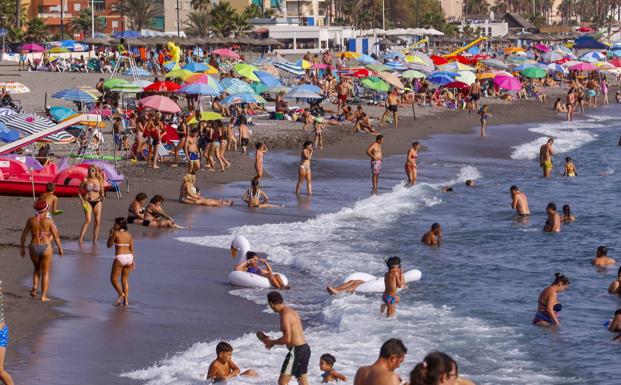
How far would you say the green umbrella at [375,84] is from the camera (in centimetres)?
4081

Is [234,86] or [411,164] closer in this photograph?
[411,164]

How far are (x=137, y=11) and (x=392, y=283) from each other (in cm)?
7660

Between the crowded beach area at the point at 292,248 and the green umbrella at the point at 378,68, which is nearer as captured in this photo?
the crowded beach area at the point at 292,248

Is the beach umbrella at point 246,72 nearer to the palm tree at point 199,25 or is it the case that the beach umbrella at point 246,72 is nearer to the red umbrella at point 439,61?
the red umbrella at point 439,61

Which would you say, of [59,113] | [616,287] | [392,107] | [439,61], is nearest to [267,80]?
[392,107]

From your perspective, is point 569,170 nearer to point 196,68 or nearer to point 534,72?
point 196,68

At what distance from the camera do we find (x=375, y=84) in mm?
41000

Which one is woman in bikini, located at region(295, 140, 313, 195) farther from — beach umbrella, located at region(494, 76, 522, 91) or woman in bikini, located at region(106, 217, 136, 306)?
beach umbrella, located at region(494, 76, 522, 91)

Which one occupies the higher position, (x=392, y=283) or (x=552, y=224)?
(x=392, y=283)

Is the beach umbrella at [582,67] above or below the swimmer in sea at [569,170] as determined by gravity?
above

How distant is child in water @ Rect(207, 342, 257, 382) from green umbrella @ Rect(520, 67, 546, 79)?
43.8m

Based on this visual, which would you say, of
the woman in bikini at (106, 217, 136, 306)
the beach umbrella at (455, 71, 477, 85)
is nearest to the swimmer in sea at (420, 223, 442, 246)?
the woman in bikini at (106, 217, 136, 306)

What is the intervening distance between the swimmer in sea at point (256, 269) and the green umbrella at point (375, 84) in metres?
25.2

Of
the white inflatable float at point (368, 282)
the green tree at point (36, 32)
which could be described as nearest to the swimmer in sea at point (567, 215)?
the white inflatable float at point (368, 282)
